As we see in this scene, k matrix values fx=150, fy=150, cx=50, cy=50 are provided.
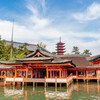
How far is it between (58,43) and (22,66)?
48225 millimetres

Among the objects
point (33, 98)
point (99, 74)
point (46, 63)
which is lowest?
point (33, 98)

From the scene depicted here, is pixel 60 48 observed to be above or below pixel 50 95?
above

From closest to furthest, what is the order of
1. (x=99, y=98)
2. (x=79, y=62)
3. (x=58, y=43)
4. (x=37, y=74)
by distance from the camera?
(x=99, y=98) → (x=37, y=74) → (x=79, y=62) → (x=58, y=43)

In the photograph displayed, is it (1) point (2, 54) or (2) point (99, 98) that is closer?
(2) point (99, 98)

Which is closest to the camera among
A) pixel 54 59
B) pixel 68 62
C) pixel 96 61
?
pixel 68 62

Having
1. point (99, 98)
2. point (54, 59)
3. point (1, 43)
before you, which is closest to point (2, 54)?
point (1, 43)

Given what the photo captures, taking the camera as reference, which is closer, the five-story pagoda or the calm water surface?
the calm water surface

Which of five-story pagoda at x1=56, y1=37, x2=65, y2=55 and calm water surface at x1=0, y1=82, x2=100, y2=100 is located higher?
five-story pagoda at x1=56, y1=37, x2=65, y2=55

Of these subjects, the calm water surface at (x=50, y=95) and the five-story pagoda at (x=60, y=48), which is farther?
the five-story pagoda at (x=60, y=48)

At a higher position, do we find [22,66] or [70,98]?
[22,66]

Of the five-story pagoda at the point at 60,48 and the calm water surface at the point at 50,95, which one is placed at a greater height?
the five-story pagoda at the point at 60,48

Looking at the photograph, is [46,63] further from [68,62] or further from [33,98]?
[33,98]

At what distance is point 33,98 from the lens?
17.5 meters

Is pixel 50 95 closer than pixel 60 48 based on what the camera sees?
Yes
